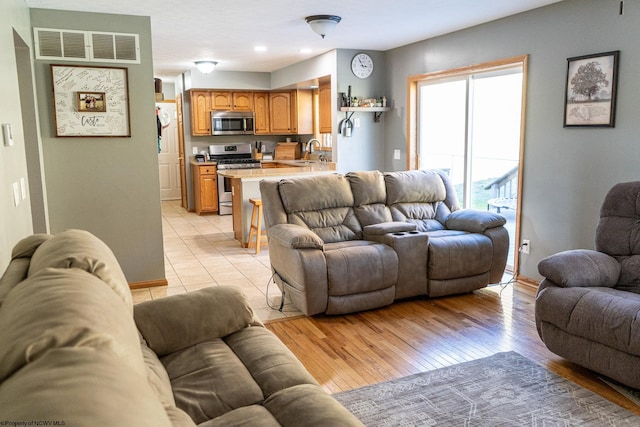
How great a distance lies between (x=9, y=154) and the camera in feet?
8.60

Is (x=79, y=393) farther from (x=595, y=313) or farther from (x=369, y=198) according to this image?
(x=369, y=198)

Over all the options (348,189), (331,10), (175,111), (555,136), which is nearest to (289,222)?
(348,189)

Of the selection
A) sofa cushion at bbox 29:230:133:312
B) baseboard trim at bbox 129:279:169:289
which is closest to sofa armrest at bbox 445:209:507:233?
baseboard trim at bbox 129:279:169:289

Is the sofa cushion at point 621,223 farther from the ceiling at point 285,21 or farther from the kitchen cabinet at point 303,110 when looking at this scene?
Result: the kitchen cabinet at point 303,110

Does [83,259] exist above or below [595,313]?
above

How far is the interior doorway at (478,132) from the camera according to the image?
16.6 ft

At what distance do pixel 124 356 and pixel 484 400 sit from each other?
2185 millimetres

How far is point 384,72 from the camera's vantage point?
6.90 metres

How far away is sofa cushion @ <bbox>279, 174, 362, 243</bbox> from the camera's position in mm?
4383

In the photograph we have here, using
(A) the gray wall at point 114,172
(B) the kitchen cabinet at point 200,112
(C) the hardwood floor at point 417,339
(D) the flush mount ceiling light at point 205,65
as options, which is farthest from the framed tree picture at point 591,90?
(B) the kitchen cabinet at point 200,112

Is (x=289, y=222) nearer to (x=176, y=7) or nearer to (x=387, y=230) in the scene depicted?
(x=387, y=230)

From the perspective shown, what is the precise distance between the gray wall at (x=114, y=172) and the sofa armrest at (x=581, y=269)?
3.42 m

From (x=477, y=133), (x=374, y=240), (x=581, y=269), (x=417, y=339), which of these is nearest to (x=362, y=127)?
(x=477, y=133)

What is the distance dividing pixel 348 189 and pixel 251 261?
66.5 inches
